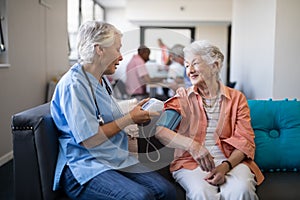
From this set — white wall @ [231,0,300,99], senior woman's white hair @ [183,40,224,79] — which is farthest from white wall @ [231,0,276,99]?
senior woman's white hair @ [183,40,224,79]

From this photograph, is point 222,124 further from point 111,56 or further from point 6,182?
point 6,182

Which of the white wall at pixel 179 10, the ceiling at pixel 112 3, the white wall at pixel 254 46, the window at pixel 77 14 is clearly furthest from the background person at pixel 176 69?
the ceiling at pixel 112 3

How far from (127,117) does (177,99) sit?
15.1 inches

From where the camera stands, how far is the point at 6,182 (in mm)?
2572

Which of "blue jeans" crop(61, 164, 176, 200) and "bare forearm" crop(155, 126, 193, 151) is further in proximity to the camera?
"bare forearm" crop(155, 126, 193, 151)

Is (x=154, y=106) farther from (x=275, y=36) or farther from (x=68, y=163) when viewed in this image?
(x=275, y=36)

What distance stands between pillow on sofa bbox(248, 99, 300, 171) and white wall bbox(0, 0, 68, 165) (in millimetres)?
2327

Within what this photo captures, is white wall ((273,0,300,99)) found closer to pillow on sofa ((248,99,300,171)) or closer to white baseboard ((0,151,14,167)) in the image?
pillow on sofa ((248,99,300,171))

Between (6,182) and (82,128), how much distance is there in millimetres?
1610

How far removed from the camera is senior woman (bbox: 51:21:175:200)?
1.33 meters

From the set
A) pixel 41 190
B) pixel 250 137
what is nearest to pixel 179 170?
pixel 250 137

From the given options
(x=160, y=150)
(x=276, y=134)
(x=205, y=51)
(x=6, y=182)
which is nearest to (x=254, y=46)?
(x=276, y=134)

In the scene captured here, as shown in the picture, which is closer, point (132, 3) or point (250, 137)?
point (250, 137)

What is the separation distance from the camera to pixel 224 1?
755 centimetres
